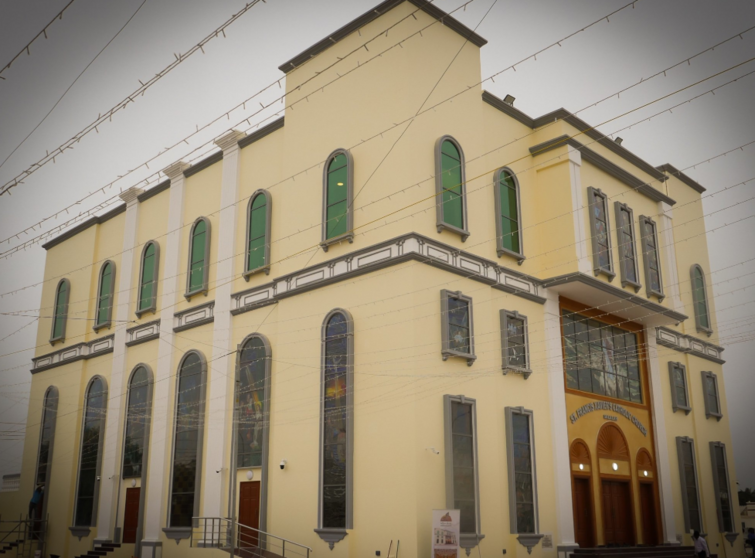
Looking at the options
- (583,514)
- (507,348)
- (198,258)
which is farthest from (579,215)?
(198,258)

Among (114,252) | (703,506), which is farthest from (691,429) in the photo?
(114,252)

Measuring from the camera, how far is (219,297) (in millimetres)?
27766

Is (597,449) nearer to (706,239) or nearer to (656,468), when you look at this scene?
(656,468)

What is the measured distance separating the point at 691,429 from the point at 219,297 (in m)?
18.9

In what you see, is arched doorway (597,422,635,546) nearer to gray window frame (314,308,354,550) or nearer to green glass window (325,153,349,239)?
gray window frame (314,308,354,550)

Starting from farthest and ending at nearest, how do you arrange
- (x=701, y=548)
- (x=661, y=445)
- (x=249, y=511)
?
(x=661, y=445)
(x=701, y=548)
(x=249, y=511)

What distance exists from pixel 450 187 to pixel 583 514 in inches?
451

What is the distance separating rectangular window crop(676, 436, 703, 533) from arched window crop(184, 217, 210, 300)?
18.8m

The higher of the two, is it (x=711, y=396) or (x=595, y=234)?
(x=595, y=234)

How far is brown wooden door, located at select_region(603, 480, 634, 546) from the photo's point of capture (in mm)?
25914

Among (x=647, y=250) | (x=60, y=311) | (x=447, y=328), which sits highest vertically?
(x=647, y=250)

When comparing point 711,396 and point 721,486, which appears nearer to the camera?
point 721,486

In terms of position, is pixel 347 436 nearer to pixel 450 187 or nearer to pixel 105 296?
pixel 450 187

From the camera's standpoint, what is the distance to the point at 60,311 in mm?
36438
